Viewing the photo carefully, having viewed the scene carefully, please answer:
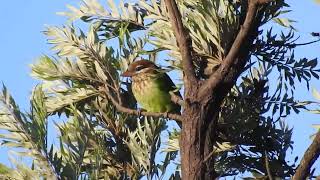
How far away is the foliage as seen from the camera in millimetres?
2010

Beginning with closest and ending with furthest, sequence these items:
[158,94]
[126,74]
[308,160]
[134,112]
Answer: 1. [308,160]
2. [134,112]
3. [126,74]
4. [158,94]

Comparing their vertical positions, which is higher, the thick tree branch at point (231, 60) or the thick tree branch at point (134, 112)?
the thick tree branch at point (231, 60)

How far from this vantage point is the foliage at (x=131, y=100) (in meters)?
2.01

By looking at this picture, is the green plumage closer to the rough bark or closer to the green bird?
the green bird

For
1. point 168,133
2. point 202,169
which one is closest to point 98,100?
point 168,133

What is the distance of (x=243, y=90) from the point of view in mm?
2498

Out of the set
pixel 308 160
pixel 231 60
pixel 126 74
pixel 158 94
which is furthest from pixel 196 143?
pixel 158 94

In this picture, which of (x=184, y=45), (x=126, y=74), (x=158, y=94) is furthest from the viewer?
(x=158, y=94)

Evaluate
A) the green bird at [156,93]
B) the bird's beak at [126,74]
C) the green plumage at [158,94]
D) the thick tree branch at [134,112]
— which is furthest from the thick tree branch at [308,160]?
the green plumage at [158,94]

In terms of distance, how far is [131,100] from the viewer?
8.43 feet

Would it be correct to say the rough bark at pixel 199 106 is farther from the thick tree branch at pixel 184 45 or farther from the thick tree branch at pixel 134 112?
the thick tree branch at pixel 134 112

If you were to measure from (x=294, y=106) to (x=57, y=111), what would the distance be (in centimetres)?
90

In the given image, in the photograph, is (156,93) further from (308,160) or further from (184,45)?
(308,160)

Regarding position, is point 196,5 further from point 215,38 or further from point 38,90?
point 38,90
